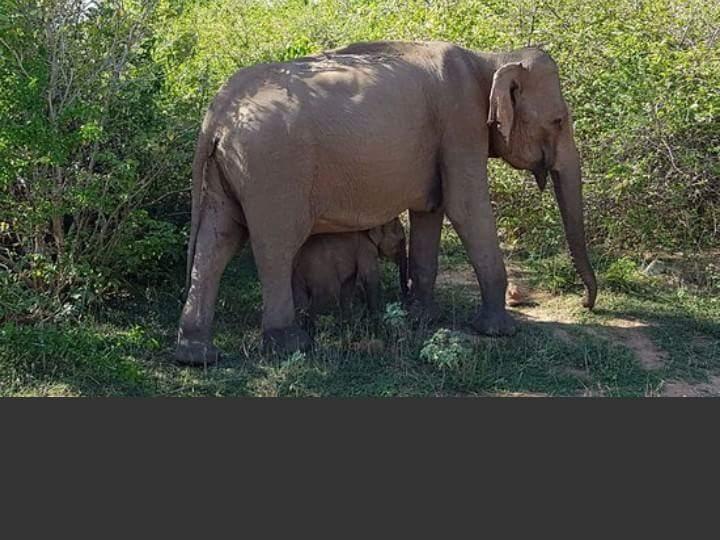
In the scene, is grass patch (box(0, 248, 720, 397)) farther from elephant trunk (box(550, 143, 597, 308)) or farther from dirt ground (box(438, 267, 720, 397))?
elephant trunk (box(550, 143, 597, 308))

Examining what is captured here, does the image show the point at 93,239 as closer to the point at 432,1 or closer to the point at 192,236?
the point at 192,236

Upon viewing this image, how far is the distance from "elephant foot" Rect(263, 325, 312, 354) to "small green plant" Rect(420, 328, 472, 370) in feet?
2.90

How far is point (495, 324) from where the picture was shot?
22.8ft

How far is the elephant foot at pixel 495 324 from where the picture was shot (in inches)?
273

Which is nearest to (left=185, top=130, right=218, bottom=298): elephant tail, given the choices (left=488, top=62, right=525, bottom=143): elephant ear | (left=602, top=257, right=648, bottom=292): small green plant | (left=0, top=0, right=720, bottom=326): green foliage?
(left=0, top=0, right=720, bottom=326): green foliage

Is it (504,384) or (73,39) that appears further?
(73,39)

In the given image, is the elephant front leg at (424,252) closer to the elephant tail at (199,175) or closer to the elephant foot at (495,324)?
the elephant foot at (495,324)

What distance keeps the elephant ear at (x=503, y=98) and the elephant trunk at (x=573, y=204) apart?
69 centimetres

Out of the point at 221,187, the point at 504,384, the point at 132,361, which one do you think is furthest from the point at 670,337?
the point at 132,361

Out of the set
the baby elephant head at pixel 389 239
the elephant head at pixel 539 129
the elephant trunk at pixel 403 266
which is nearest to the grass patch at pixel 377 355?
the elephant trunk at pixel 403 266

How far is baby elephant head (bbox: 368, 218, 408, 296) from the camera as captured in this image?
743 cm

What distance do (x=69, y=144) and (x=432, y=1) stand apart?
17.1 ft

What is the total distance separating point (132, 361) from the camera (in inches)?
A: 244

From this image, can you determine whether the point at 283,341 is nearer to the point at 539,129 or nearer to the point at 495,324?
the point at 495,324
